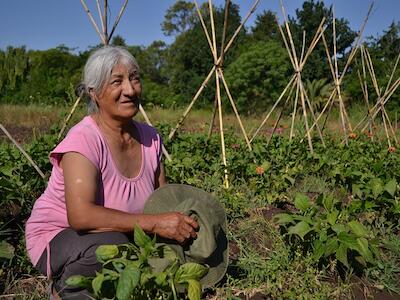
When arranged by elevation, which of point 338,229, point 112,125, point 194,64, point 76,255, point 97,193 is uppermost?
point 194,64

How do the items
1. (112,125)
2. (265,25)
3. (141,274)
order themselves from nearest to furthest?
1. (141,274)
2. (112,125)
3. (265,25)

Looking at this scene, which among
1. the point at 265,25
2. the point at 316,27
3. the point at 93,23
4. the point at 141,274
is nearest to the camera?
the point at 141,274

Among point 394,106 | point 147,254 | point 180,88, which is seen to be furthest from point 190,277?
point 180,88

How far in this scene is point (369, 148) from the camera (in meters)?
5.51

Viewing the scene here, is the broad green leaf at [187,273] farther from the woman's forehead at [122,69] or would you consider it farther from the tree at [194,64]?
the tree at [194,64]

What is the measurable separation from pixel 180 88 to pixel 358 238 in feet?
68.2

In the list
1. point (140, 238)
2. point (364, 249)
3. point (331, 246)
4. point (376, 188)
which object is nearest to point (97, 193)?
point (140, 238)

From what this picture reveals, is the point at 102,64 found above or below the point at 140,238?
above

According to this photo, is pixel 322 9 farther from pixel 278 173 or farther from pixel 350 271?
pixel 350 271

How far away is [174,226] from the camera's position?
1662 millimetres

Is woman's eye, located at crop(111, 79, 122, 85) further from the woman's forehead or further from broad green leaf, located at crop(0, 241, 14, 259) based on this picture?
broad green leaf, located at crop(0, 241, 14, 259)

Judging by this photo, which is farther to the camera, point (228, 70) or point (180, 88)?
point (180, 88)

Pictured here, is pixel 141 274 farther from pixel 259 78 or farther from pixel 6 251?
pixel 259 78

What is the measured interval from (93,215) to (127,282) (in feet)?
1.44
